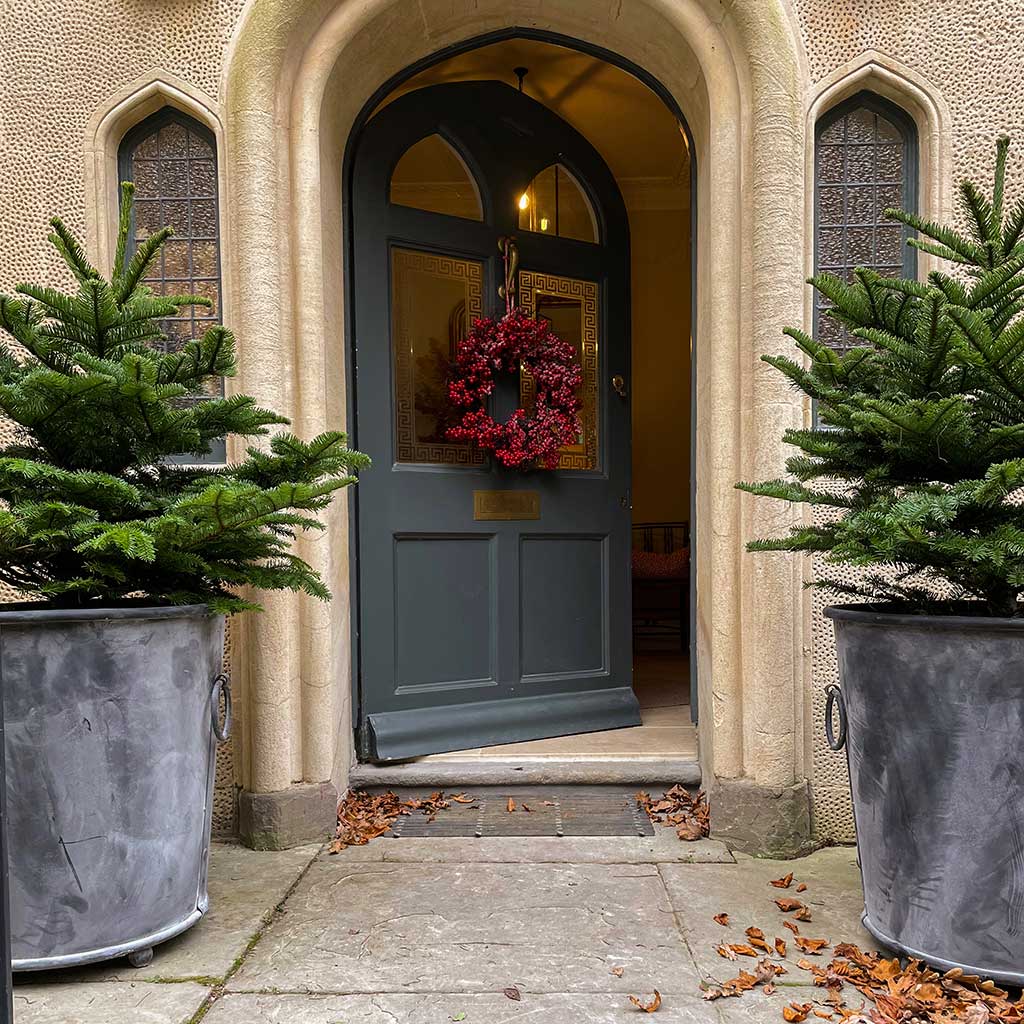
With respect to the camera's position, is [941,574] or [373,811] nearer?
[941,574]

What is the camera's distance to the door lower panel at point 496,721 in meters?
3.59

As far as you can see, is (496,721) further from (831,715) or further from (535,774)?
(831,715)

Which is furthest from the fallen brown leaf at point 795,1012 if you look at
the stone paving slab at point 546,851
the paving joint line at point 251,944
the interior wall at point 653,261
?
the interior wall at point 653,261

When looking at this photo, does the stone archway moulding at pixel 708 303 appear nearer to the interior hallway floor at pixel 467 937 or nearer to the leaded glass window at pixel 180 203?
the leaded glass window at pixel 180 203

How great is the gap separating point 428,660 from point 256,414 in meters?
1.67

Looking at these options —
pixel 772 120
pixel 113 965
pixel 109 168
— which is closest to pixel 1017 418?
pixel 772 120

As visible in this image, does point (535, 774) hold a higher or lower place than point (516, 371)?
lower

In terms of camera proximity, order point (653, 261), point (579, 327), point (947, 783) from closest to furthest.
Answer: point (947, 783) < point (579, 327) < point (653, 261)

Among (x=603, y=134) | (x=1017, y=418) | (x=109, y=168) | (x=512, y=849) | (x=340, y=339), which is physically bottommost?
(x=512, y=849)

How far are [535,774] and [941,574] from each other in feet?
6.00

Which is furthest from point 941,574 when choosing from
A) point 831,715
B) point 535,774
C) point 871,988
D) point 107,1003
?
point 107,1003

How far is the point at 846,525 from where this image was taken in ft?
7.13

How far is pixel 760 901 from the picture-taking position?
2648 millimetres

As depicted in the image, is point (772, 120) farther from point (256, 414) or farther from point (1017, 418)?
point (256, 414)
